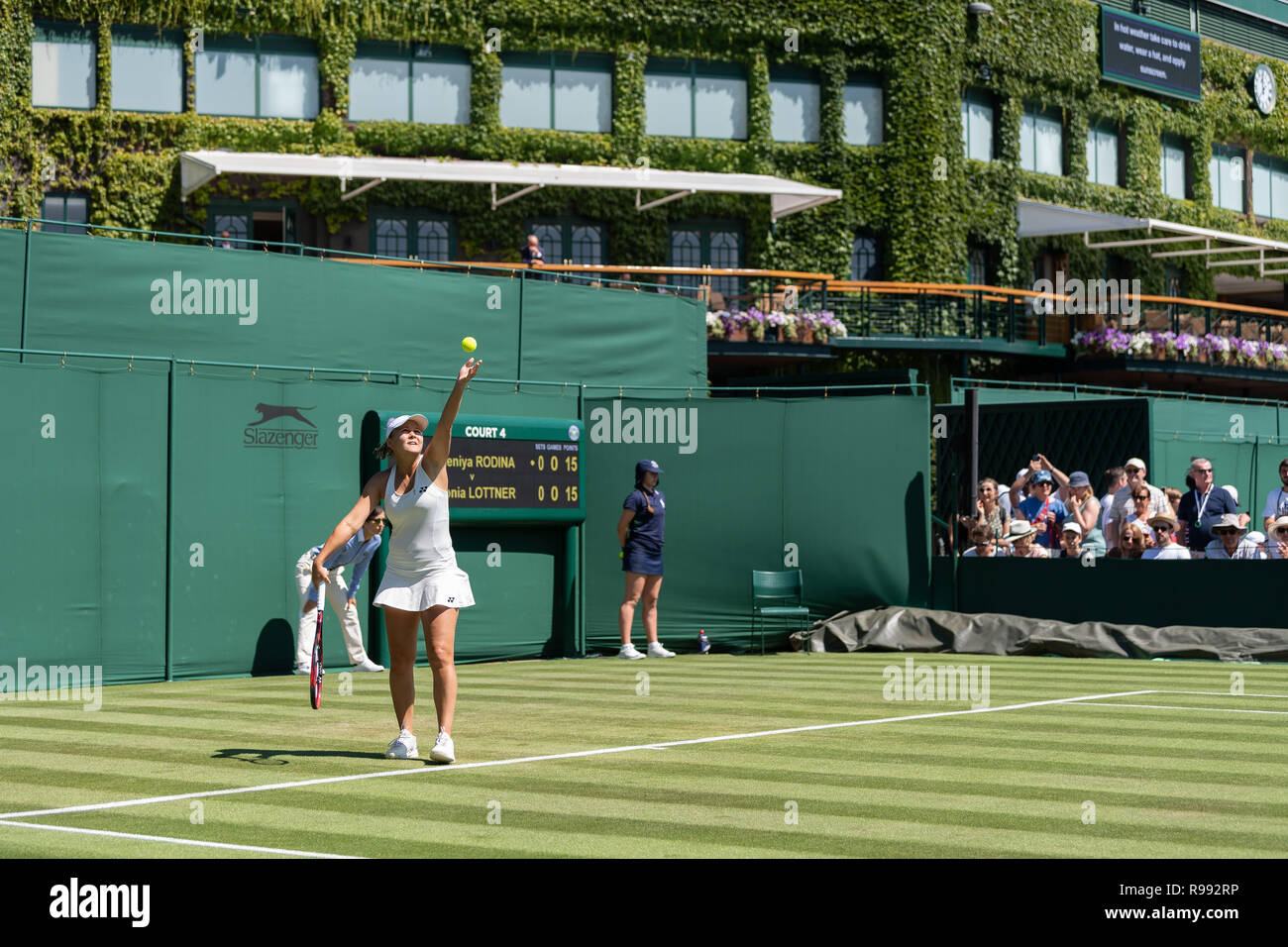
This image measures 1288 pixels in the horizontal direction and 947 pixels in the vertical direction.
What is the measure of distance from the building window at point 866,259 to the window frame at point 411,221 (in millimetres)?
10201

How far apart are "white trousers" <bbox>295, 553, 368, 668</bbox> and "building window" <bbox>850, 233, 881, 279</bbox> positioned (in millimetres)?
25701

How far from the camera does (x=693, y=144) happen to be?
4025cm

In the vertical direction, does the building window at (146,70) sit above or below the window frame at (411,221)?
above

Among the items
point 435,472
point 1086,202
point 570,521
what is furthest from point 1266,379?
point 435,472

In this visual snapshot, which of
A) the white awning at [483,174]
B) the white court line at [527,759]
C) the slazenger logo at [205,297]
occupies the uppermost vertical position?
the white awning at [483,174]

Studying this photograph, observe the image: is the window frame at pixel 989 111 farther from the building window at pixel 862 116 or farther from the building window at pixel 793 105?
the building window at pixel 793 105

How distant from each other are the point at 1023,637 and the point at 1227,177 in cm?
3567

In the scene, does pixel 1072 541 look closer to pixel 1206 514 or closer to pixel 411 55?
pixel 1206 514

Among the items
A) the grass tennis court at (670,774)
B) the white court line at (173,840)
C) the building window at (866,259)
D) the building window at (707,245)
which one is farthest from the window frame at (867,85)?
the white court line at (173,840)

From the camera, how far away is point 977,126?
43.9 meters

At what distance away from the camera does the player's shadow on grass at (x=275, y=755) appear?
10.7 m

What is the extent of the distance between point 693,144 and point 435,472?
3090 centimetres

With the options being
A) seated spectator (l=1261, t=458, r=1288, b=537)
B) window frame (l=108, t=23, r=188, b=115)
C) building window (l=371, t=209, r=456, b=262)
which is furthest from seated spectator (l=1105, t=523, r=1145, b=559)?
window frame (l=108, t=23, r=188, b=115)

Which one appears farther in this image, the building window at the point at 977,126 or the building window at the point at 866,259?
the building window at the point at 977,126
